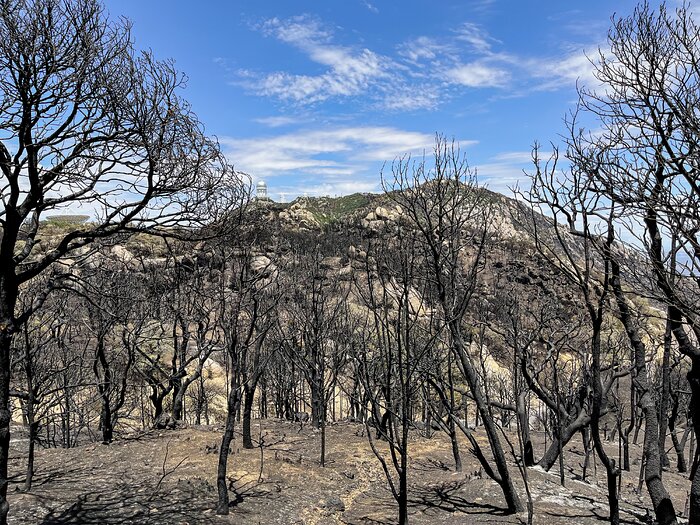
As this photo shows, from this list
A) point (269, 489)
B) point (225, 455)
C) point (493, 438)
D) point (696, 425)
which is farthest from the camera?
point (269, 489)

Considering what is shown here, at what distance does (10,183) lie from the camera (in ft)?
20.0

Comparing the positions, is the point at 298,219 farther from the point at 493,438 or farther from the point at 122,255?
the point at 493,438

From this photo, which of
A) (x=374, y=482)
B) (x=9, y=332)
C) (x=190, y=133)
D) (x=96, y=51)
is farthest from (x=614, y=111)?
(x=374, y=482)

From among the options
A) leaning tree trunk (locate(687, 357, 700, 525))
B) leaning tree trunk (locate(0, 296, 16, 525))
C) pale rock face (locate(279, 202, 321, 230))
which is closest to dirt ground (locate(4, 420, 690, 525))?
leaning tree trunk (locate(687, 357, 700, 525))

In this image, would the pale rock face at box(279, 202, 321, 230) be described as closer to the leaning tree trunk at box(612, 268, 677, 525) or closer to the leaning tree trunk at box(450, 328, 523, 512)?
the leaning tree trunk at box(450, 328, 523, 512)

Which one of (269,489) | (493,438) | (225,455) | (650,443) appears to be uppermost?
(650,443)

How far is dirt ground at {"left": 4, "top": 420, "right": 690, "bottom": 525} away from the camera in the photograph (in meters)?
9.18

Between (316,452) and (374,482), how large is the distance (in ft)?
10.8

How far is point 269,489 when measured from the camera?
445 inches

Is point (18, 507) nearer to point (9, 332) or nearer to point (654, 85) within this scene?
point (9, 332)

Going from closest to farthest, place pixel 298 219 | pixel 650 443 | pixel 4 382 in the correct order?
1. pixel 4 382
2. pixel 650 443
3. pixel 298 219

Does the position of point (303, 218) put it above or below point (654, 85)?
above

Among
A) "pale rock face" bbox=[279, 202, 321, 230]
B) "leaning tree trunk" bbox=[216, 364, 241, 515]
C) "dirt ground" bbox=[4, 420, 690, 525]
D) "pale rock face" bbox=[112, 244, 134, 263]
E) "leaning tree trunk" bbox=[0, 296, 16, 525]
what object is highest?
"pale rock face" bbox=[279, 202, 321, 230]

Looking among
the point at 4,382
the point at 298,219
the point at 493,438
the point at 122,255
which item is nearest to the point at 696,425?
the point at 493,438
